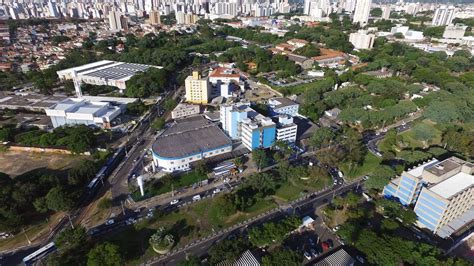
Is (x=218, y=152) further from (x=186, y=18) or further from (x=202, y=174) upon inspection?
(x=186, y=18)

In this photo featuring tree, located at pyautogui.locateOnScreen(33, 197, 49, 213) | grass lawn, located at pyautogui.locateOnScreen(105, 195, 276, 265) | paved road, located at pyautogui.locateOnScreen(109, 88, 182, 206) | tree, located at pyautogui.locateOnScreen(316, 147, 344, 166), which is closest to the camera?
grass lawn, located at pyautogui.locateOnScreen(105, 195, 276, 265)

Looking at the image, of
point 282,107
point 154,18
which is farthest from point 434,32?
point 154,18

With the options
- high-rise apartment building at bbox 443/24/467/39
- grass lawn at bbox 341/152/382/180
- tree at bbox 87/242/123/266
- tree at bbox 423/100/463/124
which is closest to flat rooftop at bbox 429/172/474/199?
grass lawn at bbox 341/152/382/180

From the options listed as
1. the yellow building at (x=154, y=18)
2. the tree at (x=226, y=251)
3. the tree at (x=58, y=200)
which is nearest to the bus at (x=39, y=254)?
the tree at (x=58, y=200)

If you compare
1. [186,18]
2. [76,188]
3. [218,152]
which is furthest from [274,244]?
[186,18]

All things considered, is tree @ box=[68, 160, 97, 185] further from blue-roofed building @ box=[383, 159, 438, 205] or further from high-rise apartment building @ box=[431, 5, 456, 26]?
high-rise apartment building @ box=[431, 5, 456, 26]

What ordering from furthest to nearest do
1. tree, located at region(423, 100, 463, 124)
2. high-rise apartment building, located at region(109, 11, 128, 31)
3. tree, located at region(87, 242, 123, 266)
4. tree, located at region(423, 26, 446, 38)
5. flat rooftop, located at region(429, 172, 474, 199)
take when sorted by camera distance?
high-rise apartment building, located at region(109, 11, 128, 31)
tree, located at region(423, 26, 446, 38)
tree, located at region(423, 100, 463, 124)
flat rooftop, located at region(429, 172, 474, 199)
tree, located at region(87, 242, 123, 266)

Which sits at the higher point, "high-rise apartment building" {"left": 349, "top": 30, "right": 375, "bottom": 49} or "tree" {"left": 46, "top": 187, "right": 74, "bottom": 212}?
"high-rise apartment building" {"left": 349, "top": 30, "right": 375, "bottom": 49}
